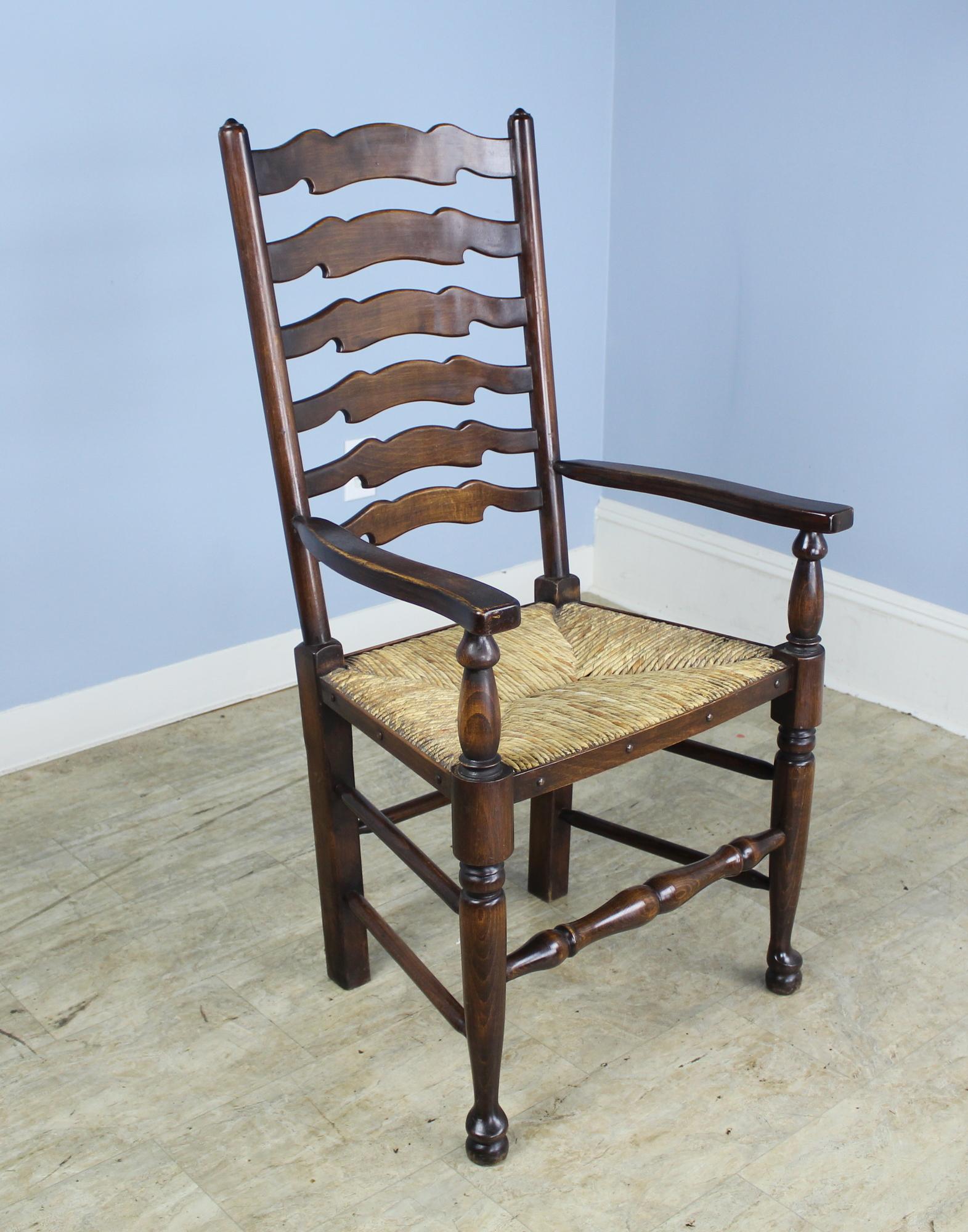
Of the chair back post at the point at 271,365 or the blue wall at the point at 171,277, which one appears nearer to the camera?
the chair back post at the point at 271,365

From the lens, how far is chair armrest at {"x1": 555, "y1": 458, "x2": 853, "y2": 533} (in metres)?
1.45

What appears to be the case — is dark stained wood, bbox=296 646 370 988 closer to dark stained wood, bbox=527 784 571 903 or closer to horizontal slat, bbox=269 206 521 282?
dark stained wood, bbox=527 784 571 903

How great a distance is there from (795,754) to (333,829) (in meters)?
0.59

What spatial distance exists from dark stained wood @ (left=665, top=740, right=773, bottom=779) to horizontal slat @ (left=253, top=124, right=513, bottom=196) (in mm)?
784

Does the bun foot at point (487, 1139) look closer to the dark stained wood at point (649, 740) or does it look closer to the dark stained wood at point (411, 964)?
the dark stained wood at point (411, 964)

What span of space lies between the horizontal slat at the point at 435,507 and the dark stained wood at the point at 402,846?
0.33 meters

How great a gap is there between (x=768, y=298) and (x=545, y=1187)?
1785 mm

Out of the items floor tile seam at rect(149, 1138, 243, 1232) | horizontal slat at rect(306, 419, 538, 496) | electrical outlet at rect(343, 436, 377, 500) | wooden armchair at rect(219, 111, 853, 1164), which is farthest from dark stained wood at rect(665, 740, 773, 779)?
electrical outlet at rect(343, 436, 377, 500)

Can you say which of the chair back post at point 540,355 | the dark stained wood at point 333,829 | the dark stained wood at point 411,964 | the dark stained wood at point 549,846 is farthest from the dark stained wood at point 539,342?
the dark stained wood at point 411,964

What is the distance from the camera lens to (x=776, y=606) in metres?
2.64

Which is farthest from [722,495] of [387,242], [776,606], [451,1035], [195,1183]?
[776,606]

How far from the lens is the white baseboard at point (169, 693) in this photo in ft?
7.45

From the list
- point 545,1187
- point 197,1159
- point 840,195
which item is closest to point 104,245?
point 840,195

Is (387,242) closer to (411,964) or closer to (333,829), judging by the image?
(333,829)
